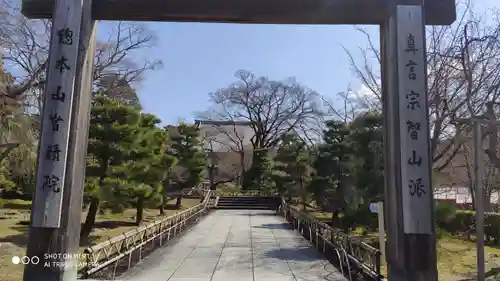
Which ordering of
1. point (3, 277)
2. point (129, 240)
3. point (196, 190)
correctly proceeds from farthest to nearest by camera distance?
point (196, 190)
point (129, 240)
point (3, 277)

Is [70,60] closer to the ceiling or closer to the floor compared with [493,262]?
closer to the ceiling

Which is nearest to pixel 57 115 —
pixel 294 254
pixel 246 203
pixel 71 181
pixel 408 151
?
pixel 71 181

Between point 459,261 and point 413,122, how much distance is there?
7.06 metres

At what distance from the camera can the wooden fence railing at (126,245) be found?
6641 mm

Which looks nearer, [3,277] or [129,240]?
[3,277]

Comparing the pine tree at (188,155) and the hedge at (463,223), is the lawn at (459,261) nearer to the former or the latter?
the hedge at (463,223)

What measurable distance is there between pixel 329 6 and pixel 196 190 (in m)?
30.5

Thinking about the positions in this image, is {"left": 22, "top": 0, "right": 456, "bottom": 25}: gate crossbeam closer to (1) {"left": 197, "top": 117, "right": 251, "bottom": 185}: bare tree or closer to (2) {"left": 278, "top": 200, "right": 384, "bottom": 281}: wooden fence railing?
(2) {"left": 278, "top": 200, "right": 384, "bottom": 281}: wooden fence railing

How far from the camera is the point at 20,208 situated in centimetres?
1914

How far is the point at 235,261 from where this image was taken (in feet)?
28.6

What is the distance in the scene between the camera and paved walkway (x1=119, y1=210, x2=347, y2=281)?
7.07 meters

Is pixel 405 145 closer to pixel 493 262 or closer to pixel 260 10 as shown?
pixel 260 10

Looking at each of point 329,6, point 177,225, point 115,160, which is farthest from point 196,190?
point 329,6

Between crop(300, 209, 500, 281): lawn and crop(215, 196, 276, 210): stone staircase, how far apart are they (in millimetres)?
15639
